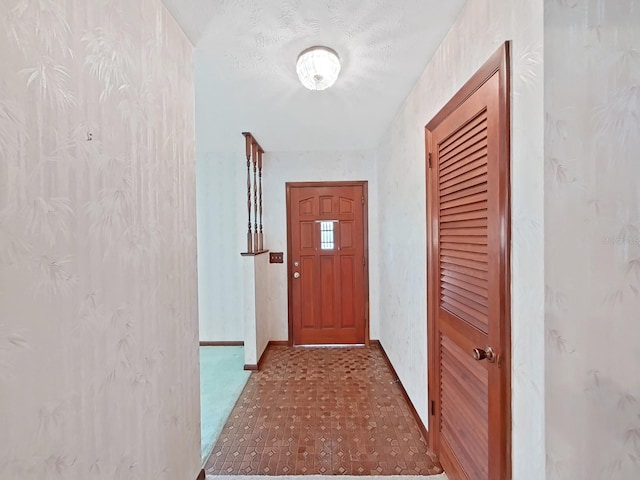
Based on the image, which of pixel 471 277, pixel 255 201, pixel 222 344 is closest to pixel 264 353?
pixel 222 344

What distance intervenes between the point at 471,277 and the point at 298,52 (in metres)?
1.53

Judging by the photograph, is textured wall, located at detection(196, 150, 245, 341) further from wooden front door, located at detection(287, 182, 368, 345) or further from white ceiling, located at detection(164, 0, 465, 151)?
white ceiling, located at detection(164, 0, 465, 151)

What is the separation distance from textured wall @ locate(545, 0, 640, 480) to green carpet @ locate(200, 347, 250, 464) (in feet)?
6.48

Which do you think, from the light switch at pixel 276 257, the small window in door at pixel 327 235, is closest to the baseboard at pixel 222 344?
the light switch at pixel 276 257

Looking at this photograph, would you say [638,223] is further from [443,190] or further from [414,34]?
[414,34]

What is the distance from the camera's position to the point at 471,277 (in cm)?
152

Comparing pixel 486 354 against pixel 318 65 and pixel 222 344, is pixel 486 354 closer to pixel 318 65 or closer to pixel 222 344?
pixel 318 65

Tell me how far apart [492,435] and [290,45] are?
2091 mm

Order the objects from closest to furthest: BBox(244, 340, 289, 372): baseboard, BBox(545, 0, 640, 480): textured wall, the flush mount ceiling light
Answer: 1. BBox(545, 0, 640, 480): textured wall
2. the flush mount ceiling light
3. BBox(244, 340, 289, 372): baseboard

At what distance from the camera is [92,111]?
98 cm

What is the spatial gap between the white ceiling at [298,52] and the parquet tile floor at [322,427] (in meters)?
2.40

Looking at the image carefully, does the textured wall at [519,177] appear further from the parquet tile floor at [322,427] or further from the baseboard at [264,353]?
the baseboard at [264,353]

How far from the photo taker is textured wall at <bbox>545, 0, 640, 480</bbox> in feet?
3.37

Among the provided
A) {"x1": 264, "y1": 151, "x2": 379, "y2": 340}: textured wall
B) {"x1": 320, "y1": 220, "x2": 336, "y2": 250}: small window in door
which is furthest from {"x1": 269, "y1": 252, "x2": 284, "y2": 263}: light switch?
{"x1": 320, "y1": 220, "x2": 336, "y2": 250}: small window in door
